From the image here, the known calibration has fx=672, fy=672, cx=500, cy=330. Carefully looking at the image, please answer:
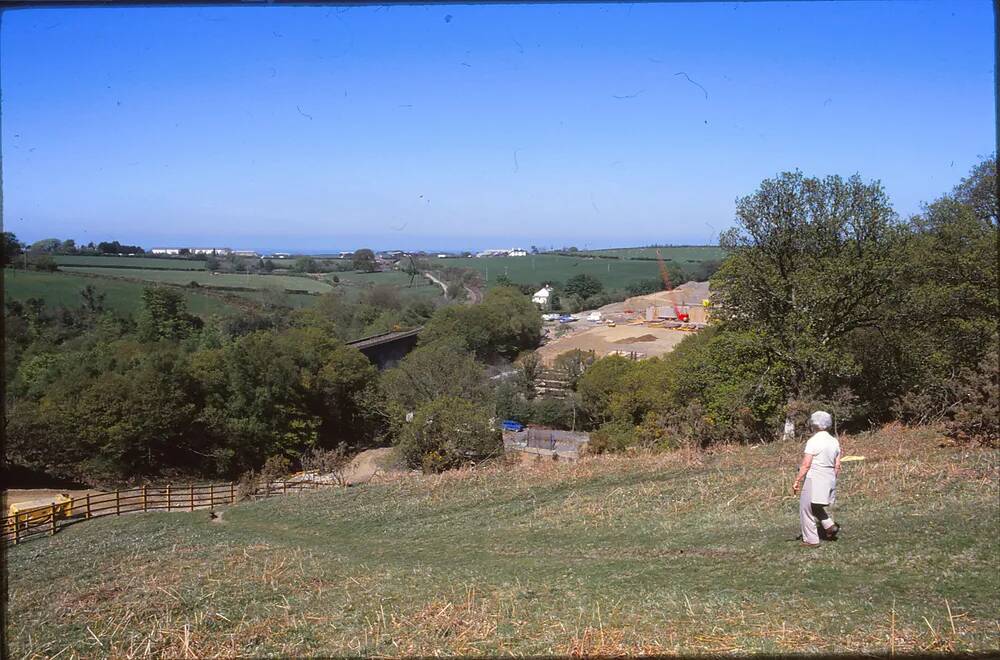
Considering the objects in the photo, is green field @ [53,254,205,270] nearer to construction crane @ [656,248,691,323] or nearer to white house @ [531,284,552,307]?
construction crane @ [656,248,691,323]

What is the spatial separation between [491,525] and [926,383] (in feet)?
40.8

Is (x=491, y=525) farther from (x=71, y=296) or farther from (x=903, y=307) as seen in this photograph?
(x=71, y=296)

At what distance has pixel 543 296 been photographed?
79.9m

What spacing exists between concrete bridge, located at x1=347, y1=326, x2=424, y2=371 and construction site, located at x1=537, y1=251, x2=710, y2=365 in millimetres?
11211

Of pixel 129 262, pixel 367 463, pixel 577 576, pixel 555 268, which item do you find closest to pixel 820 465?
pixel 577 576

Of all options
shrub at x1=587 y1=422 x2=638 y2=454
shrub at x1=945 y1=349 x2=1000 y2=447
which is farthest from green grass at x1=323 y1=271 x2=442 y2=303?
shrub at x1=945 y1=349 x2=1000 y2=447

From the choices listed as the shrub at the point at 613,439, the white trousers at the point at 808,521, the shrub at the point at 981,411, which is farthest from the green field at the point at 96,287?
the shrub at the point at 981,411

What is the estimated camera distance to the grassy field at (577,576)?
480 centimetres

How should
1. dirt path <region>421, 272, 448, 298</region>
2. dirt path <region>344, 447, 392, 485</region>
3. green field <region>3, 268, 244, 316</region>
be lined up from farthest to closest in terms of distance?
1. dirt path <region>421, 272, 448, 298</region>
2. dirt path <region>344, 447, 392, 485</region>
3. green field <region>3, 268, 244, 316</region>

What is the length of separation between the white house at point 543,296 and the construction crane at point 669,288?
13398 millimetres

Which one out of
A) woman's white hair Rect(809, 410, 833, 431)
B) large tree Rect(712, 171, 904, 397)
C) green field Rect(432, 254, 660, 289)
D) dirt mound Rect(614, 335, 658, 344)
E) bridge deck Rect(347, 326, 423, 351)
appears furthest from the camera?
green field Rect(432, 254, 660, 289)

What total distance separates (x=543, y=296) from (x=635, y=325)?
71.9 ft

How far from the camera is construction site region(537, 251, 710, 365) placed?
4831cm

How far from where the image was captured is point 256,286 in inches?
2146
